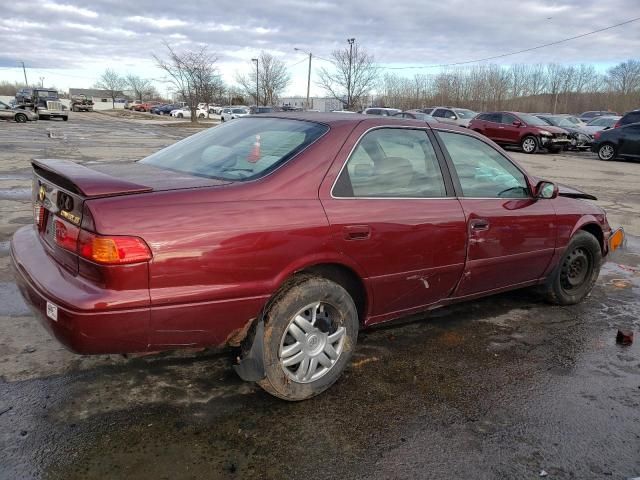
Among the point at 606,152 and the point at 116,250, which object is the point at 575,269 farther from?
the point at 606,152

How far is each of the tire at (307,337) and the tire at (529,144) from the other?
70.9 feet

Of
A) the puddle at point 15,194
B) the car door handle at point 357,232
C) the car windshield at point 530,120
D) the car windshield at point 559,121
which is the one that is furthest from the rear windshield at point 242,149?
the car windshield at point 559,121

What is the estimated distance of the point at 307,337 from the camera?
9.79 feet

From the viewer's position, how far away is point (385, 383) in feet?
10.8

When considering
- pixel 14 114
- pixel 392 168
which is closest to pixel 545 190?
pixel 392 168

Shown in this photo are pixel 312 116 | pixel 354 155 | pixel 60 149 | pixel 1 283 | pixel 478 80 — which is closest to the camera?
pixel 354 155

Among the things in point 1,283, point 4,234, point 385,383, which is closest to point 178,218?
point 385,383

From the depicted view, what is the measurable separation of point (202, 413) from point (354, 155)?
1.72 m

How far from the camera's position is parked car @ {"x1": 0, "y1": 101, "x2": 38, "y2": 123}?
32625mm

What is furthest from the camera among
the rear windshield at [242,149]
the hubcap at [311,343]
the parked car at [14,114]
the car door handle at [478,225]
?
the parked car at [14,114]

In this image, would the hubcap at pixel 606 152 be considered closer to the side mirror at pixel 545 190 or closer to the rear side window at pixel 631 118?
the rear side window at pixel 631 118

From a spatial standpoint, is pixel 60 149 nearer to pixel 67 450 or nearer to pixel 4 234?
pixel 4 234

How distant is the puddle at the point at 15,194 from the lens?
840cm

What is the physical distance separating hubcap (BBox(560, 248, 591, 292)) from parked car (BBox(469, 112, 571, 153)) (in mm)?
19013
